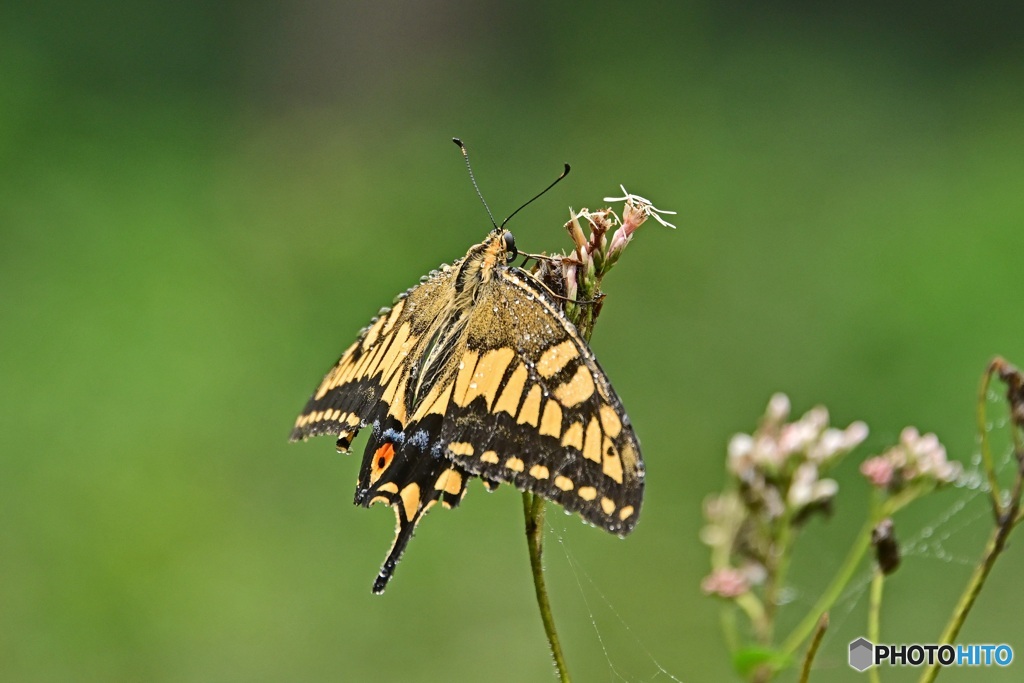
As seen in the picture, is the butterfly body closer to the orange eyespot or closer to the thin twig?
the orange eyespot

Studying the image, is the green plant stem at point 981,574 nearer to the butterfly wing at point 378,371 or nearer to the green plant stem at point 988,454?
the green plant stem at point 988,454

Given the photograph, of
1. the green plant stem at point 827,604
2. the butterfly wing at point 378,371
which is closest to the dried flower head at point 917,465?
the green plant stem at point 827,604

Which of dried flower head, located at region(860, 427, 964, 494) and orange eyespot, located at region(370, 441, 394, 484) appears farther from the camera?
dried flower head, located at region(860, 427, 964, 494)

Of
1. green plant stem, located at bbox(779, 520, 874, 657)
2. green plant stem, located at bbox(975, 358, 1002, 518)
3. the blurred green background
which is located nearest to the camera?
green plant stem, located at bbox(975, 358, 1002, 518)

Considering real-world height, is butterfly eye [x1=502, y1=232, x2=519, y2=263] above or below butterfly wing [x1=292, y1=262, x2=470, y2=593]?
above

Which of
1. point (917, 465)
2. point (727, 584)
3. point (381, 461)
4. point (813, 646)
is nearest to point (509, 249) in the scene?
point (381, 461)

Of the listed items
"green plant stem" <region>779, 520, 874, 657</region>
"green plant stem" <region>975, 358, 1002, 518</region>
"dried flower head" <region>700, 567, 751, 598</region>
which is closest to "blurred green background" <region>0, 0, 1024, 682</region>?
"green plant stem" <region>779, 520, 874, 657</region>

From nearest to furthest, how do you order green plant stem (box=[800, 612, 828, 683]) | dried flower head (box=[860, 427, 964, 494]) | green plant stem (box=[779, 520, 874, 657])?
green plant stem (box=[800, 612, 828, 683]) < green plant stem (box=[779, 520, 874, 657]) < dried flower head (box=[860, 427, 964, 494])

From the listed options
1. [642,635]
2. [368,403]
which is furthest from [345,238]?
[368,403]

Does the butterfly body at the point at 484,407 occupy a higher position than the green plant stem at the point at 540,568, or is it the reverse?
the butterfly body at the point at 484,407
